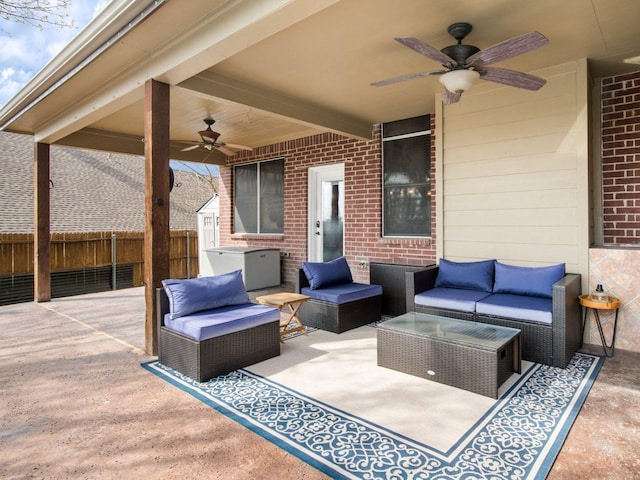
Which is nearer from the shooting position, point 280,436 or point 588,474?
point 588,474

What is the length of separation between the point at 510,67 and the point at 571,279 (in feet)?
Result: 7.63

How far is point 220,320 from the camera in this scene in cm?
327

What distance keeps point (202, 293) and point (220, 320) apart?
41 cm

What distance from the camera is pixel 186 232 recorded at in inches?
396

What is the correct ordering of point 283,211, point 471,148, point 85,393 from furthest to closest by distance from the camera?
point 283,211 < point 471,148 < point 85,393

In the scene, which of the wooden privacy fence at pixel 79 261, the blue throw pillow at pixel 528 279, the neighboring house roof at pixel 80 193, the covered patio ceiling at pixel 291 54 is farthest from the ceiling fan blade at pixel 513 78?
the neighboring house roof at pixel 80 193

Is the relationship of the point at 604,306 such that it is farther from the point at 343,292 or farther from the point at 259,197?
the point at 259,197

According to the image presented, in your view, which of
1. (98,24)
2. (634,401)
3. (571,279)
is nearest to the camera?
(634,401)

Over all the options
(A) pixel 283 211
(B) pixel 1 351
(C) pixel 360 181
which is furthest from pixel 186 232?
(B) pixel 1 351

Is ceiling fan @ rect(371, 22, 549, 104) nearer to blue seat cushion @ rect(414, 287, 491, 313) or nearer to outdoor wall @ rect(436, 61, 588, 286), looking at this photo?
outdoor wall @ rect(436, 61, 588, 286)

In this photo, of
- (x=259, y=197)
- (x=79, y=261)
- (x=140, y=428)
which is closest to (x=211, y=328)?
(x=140, y=428)

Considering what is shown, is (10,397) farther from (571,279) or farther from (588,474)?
(571,279)

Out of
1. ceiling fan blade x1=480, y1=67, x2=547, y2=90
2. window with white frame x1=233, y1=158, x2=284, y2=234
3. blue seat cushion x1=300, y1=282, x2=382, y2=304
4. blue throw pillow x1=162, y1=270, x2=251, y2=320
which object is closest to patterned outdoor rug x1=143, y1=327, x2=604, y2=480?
blue throw pillow x1=162, y1=270, x2=251, y2=320

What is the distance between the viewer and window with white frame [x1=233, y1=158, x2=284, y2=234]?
798 centimetres
